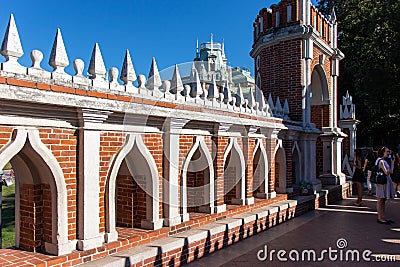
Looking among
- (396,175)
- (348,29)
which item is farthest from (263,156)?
(348,29)

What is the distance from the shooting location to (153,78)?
5.38 m

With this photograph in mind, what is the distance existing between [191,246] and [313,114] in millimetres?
9266

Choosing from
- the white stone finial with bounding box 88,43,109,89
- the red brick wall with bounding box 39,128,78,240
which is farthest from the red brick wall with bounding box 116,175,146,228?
the white stone finial with bounding box 88,43,109,89

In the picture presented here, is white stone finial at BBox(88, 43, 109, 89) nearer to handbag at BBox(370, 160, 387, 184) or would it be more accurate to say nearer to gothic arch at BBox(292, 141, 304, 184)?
handbag at BBox(370, 160, 387, 184)

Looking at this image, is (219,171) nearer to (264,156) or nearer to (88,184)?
(264,156)

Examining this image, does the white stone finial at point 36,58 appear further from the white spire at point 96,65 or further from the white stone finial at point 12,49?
the white spire at point 96,65

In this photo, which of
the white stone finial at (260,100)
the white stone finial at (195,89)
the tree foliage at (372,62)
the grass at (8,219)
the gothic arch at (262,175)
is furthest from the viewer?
the tree foliage at (372,62)

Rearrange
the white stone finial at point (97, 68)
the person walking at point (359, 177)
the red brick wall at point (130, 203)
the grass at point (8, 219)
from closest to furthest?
the white stone finial at point (97, 68)
the red brick wall at point (130, 203)
the grass at point (8, 219)
the person walking at point (359, 177)

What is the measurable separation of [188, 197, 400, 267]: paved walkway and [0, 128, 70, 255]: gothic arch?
2.12 meters

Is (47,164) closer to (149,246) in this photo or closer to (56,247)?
(56,247)

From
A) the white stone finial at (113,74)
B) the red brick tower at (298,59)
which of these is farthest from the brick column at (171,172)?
the red brick tower at (298,59)

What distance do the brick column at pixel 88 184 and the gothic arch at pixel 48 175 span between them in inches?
7.2

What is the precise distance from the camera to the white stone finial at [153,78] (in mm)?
5383

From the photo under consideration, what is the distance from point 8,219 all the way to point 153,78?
403 inches
